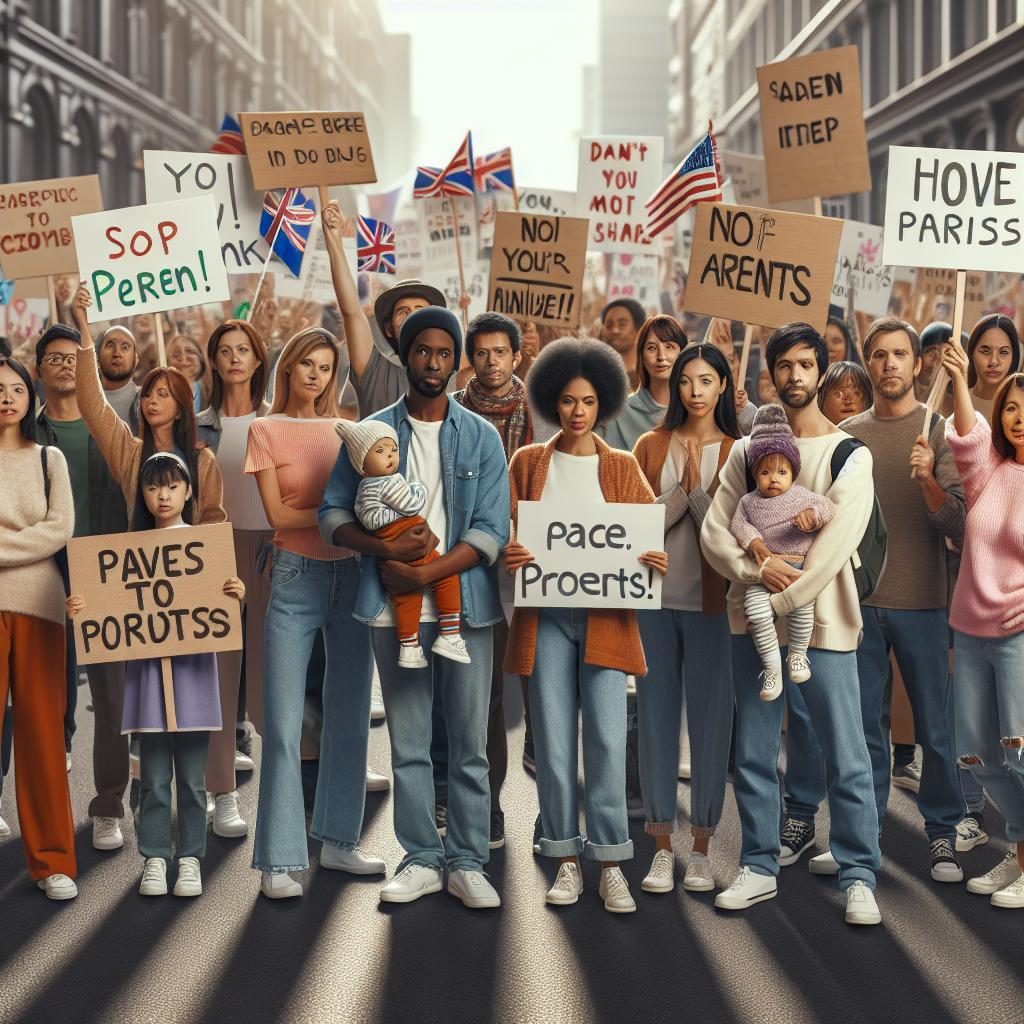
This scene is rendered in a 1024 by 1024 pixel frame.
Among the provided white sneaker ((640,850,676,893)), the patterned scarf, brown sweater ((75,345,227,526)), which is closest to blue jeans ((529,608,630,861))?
white sneaker ((640,850,676,893))

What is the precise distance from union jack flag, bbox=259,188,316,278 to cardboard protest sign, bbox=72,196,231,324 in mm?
1699

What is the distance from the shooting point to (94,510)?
623 centimetres

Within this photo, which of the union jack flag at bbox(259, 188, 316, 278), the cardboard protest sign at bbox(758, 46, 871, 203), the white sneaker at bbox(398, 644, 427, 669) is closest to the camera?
the white sneaker at bbox(398, 644, 427, 669)

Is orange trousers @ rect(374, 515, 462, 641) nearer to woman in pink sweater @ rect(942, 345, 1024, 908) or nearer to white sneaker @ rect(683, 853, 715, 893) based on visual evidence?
white sneaker @ rect(683, 853, 715, 893)

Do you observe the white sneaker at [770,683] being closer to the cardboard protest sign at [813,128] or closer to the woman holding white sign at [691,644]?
the woman holding white sign at [691,644]

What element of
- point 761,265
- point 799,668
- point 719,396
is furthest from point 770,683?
point 761,265

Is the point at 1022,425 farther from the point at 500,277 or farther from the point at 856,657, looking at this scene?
the point at 500,277

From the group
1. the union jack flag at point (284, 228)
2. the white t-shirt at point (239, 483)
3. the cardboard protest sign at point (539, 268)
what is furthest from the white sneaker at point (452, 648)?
the union jack flag at point (284, 228)

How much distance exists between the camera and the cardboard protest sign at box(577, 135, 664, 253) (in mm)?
11039

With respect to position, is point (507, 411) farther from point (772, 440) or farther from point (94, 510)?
point (94, 510)

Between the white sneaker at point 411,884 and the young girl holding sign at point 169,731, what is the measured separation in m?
0.68

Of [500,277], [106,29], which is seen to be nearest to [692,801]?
[500,277]

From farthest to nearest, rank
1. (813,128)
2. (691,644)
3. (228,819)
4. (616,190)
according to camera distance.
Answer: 1. (616,190)
2. (813,128)
3. (228,819)
4. (691,644)

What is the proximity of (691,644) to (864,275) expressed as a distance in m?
6.89
